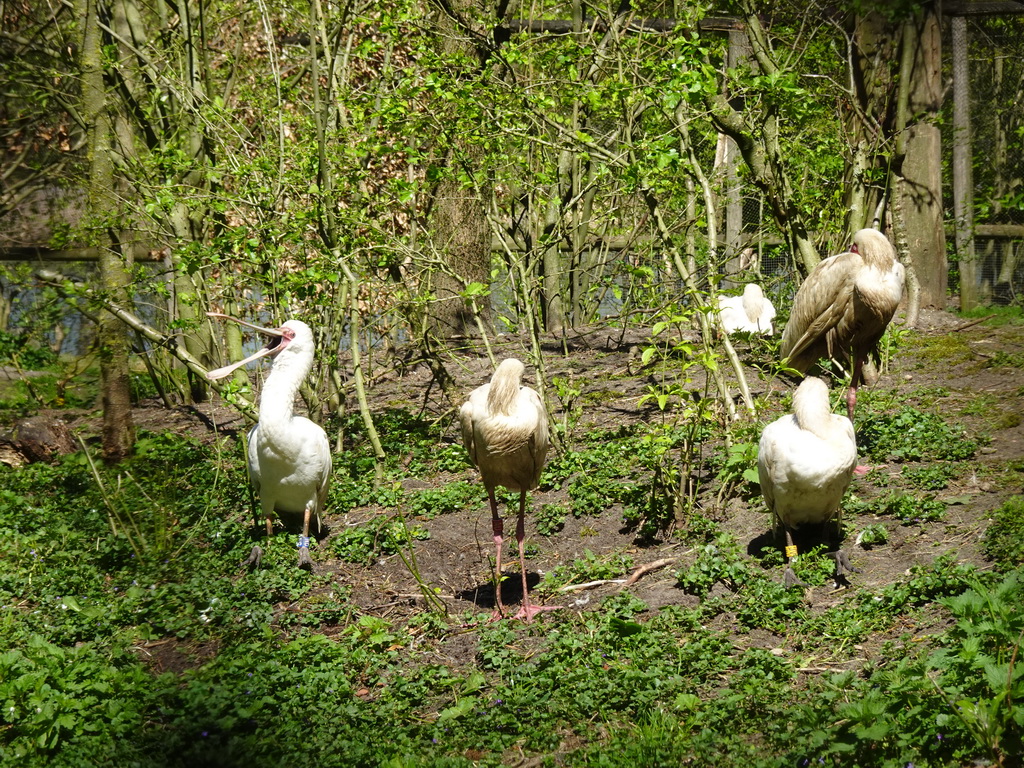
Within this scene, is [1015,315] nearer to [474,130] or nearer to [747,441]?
[747,441]

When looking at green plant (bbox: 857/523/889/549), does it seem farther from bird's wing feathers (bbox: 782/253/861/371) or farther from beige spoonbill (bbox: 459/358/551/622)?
bird's wing feathers (bbox: 782/253/861/371)

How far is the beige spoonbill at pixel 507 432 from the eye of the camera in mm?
5746

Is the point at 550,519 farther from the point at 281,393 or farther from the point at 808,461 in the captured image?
the point at 808,461

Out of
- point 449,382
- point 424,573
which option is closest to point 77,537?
point 424,573

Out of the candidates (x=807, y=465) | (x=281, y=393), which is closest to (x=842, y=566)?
(x=807, y=465)

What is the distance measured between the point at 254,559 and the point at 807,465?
376 cm

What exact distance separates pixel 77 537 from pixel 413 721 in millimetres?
3942

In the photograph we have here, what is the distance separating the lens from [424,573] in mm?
6465

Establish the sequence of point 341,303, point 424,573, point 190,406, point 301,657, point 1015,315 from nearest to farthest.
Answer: point 301,657 < point 424,573 < point 341,303 < point 1015,315 < point 190,406

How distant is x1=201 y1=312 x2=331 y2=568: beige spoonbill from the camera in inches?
263

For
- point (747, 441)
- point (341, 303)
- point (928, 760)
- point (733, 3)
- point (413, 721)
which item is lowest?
point (413, 721)

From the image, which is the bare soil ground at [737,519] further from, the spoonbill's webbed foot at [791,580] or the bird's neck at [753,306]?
the bird's neck at [753,306]

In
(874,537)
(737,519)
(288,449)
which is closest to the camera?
(874,537)

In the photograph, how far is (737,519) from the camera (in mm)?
6434
